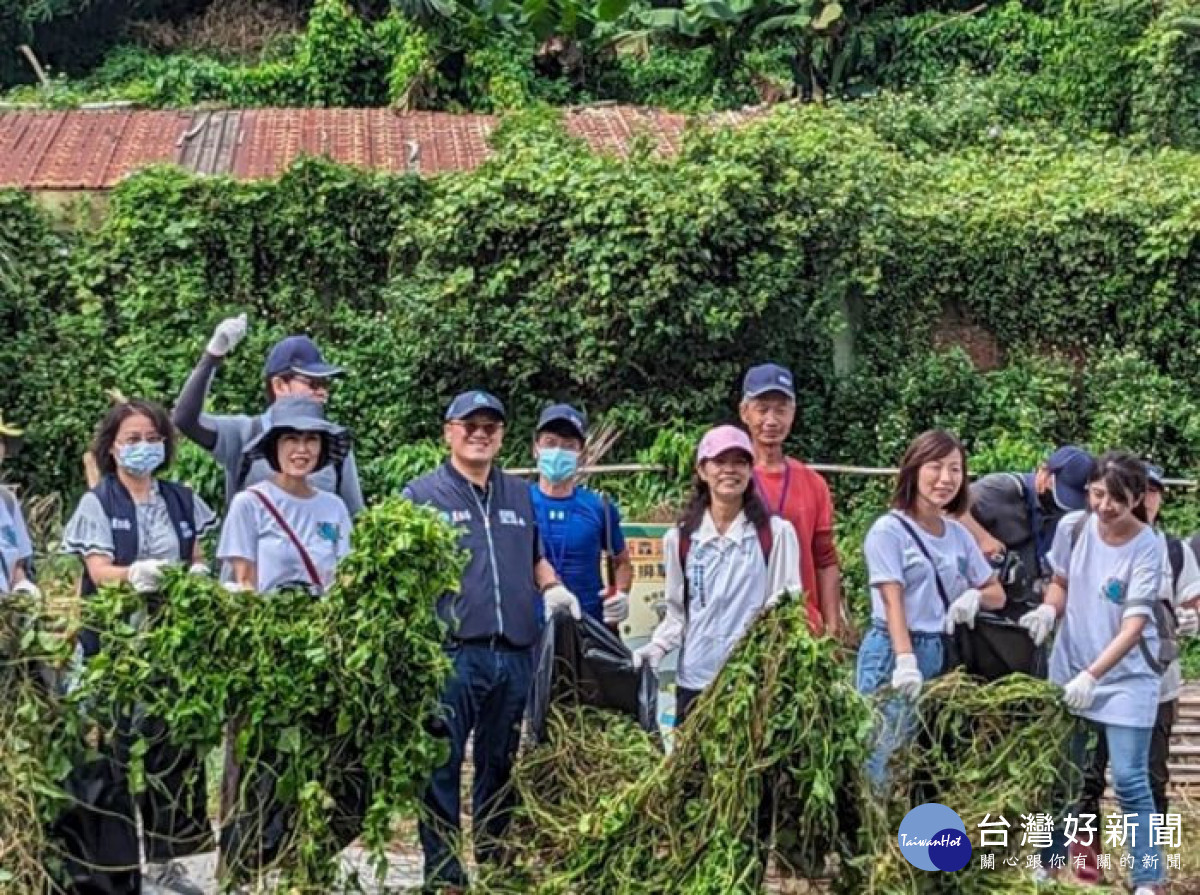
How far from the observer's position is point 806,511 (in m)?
6.02

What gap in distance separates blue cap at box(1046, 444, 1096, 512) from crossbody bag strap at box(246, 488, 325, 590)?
112 inches

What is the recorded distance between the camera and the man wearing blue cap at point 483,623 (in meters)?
5.44

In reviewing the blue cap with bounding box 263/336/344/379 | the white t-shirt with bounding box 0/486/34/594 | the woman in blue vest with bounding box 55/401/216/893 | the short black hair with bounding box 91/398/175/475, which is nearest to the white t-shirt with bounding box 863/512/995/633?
the blue cap with bounding box 263/336/344/379

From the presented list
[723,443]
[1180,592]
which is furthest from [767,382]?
[1180,592]

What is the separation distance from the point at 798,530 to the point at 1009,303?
24.5ft

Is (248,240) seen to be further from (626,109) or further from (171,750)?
(171,750)

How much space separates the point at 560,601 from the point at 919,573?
47.3 inches

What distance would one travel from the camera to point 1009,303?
1294 cm

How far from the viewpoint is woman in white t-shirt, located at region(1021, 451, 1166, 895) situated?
18.4ft

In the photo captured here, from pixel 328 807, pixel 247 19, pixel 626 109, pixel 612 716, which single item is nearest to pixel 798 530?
pixel 612 716

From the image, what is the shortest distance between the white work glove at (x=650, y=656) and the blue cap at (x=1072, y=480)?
5.84 feet

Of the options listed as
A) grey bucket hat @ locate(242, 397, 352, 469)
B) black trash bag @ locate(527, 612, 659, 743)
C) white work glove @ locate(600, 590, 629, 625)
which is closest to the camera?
grey bucket hat @ locate(242, 397, 352, 469)

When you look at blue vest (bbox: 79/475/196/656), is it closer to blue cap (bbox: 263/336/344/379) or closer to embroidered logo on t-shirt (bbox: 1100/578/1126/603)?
blue cap (bbox: 263/336/344/379)

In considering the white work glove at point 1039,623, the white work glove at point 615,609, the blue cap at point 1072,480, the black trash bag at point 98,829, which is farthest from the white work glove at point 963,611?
the black trash bag at point 98,829
